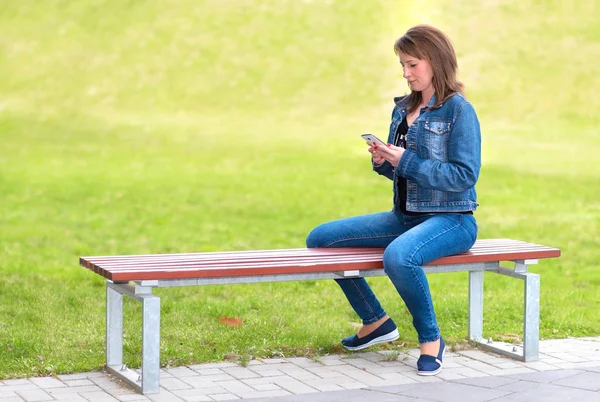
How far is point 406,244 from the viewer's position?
221 inches

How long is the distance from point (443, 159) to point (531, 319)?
105 centimetres

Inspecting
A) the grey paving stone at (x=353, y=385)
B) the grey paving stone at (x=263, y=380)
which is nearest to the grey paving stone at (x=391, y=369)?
the grey paving stone at (x=353, y=385)

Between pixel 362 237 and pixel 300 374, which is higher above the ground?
pixel 362 237

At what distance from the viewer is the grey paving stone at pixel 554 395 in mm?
5219

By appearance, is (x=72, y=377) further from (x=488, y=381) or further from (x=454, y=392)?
(x=488, y=381)

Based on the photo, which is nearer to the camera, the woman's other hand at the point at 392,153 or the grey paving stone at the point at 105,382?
the grey paving stone at the point at 105,382

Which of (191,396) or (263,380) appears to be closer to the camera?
(191,396)

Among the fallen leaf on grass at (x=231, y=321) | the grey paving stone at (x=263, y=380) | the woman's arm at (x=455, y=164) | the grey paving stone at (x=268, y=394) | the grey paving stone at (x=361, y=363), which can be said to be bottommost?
the grey paving stone at (x=268, y=394)

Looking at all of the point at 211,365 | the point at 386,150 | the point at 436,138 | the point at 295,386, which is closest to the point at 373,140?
the point at 386,150

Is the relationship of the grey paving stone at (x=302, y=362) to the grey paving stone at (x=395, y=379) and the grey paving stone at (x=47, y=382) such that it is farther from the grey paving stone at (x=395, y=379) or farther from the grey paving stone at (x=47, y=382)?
the grey paving stone at (x=47, y=382)

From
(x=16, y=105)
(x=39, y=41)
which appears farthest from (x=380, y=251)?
(x=39, y=41)

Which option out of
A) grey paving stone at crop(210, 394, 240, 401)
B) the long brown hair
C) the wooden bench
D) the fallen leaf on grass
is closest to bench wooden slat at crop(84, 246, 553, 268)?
the wooden bench

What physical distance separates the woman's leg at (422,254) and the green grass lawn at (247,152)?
0.73 m

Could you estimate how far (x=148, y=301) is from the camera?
520 cm
